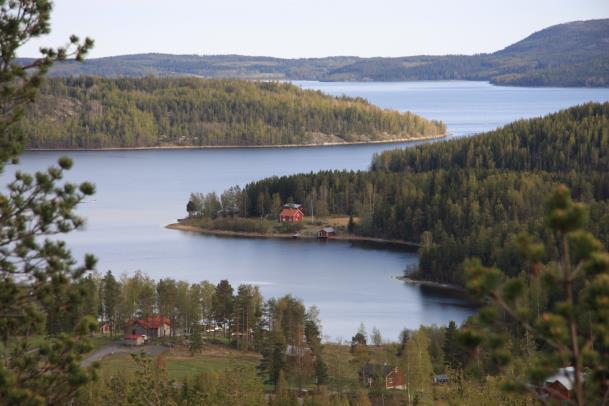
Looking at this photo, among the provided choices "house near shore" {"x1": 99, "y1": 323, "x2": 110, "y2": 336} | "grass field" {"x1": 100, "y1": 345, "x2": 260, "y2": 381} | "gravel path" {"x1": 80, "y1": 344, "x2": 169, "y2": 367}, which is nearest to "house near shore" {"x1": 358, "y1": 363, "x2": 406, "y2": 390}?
"grass field" {"x1": 100, "y1": 345, "x2": 260, "y2": 381}

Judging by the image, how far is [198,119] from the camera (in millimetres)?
88562

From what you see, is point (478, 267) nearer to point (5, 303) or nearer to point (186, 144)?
point (5, 303)

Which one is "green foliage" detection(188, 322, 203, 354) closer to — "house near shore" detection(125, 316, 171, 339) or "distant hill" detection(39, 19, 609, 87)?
"house near shore" detection(125, 316, 171, 339)

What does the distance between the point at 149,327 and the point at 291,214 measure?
1994cm

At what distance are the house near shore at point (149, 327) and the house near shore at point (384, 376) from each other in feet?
18.0

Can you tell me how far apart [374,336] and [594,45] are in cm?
16741

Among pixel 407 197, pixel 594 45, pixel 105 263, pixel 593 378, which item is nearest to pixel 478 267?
pixel 593 378

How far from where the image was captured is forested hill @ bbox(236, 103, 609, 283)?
3081cm

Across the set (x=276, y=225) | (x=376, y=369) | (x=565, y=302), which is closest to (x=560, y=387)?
(x=376, y=369)

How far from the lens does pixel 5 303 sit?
6023 mm

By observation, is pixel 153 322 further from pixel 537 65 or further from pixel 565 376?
pixel 537 65

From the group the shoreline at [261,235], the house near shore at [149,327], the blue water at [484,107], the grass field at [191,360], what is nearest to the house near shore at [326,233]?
the shoreline at [261,235]

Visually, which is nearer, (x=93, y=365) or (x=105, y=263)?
(x=93, y=365)

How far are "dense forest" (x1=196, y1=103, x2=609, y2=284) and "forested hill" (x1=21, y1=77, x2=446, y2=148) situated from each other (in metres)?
31.0
